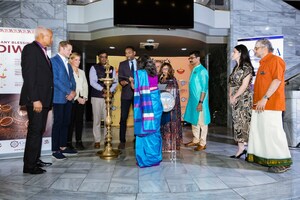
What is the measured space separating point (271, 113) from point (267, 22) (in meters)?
5.43

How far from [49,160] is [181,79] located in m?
5.76

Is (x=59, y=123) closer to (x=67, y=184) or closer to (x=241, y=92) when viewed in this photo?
(x=67, y=184)

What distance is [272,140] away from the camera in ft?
10.4

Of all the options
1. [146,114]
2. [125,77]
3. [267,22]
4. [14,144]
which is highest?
[267,22]

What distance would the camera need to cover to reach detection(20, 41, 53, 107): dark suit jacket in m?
3.05

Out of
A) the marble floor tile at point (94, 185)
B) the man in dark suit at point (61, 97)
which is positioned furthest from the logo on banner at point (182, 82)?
the marble floor tile at point (94, 185)

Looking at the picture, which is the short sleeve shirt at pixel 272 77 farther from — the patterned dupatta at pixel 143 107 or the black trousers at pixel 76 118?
the black trousers at pixel 76 118

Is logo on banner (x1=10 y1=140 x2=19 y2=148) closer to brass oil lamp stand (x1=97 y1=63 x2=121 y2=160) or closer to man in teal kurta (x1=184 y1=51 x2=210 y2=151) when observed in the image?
brass oil lamp stand (x1=97 y1=63 x2=121 y2=160)

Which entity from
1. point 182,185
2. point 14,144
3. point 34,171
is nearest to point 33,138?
point 34,171

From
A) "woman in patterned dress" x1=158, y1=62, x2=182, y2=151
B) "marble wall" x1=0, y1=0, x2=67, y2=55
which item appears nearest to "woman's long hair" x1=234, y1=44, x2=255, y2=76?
"woman in patterned dress" x1=158, y1=62, x2=182, y2=151

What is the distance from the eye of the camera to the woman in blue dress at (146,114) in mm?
3385

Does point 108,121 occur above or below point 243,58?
below

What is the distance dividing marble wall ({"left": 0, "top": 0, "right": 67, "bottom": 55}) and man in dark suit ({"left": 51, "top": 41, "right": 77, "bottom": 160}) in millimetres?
3613

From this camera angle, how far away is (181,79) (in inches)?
352
